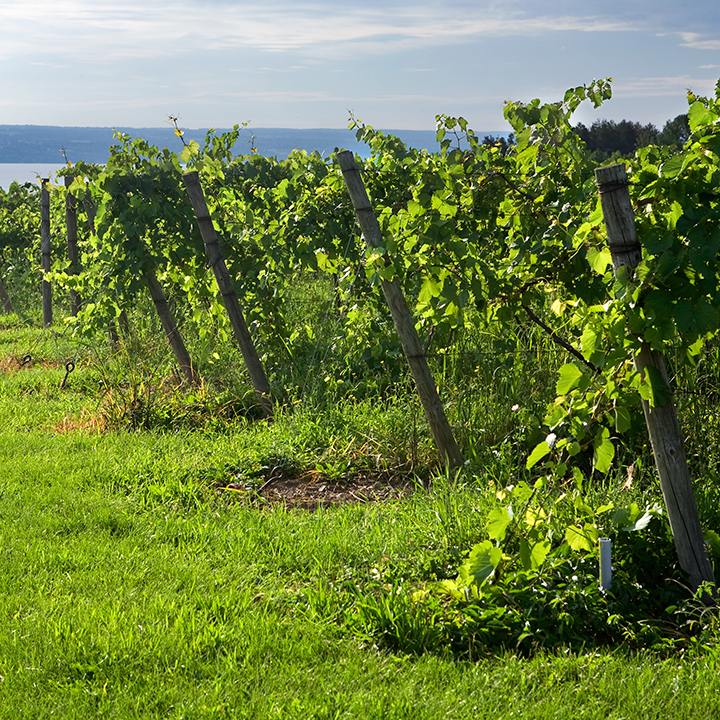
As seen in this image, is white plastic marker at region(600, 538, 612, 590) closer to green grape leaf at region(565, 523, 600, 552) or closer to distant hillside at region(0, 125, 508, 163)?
green grape leaf at region(565, 523, 600, 552)

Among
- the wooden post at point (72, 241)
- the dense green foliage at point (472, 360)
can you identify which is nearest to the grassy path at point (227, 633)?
the dense green foliage at point (472, 360)

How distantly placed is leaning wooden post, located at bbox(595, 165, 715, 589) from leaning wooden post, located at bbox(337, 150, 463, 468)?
1481mm

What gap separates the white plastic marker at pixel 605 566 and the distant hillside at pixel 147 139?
2833 millimetres

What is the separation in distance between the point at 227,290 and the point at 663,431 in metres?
3.98

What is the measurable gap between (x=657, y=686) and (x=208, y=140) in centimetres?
691

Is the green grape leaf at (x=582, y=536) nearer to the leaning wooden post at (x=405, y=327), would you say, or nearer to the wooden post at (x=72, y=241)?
the leaning wooden post at (x=405, y=327)

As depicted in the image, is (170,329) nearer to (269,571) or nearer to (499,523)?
(269,571)

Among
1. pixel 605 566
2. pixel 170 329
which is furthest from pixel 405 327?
pixel 170 329

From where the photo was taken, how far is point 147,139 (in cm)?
697

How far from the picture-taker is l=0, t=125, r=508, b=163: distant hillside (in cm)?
696

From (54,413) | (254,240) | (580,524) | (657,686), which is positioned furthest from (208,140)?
(657,686)

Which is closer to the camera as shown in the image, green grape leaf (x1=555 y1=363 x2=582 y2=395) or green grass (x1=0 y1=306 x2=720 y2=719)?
green grass (x1=0 y1=306 x2=720 y2=719)

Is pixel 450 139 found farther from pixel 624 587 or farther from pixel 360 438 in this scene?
pixel 624 587

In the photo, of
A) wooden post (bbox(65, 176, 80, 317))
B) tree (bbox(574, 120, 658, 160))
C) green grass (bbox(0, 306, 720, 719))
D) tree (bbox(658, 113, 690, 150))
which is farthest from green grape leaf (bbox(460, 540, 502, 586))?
tree (bbox(574, 120, 658, 160))
